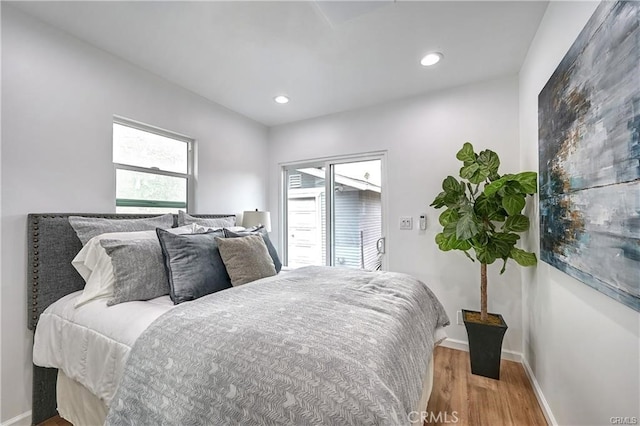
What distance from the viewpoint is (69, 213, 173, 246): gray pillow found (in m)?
1.72

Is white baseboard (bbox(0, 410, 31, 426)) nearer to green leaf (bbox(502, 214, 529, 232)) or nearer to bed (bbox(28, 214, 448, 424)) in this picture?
bed (bbox(28, 214, 448, 424))

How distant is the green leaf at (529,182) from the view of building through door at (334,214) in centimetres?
141

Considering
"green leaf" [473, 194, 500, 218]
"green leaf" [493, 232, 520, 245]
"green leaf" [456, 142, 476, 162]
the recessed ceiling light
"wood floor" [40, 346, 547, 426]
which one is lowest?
"wood floor" [40, 346, 547, 426]

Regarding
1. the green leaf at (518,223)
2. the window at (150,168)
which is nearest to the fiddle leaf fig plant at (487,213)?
the green leaf at (518,223)

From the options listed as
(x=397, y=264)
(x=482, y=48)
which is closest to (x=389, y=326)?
(x=397, y=264)

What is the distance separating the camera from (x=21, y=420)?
159 centimetres

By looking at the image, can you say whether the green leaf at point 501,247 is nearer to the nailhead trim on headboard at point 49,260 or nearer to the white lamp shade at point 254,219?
the white lamp shade at point 254,219

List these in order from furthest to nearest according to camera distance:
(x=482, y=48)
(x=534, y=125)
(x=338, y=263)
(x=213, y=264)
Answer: (x=338, y=263)
(x=482, y=48)
(x=534, y=125)
(x=213, y=264)

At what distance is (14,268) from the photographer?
5.25 feet

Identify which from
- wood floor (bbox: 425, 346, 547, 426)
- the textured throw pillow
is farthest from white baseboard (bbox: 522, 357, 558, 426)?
the textured throw pillow

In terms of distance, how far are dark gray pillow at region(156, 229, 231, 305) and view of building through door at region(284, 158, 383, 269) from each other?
1841mm

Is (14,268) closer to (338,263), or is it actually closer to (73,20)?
(73,20)

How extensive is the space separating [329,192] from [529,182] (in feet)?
6.87

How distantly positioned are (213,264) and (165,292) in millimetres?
320
